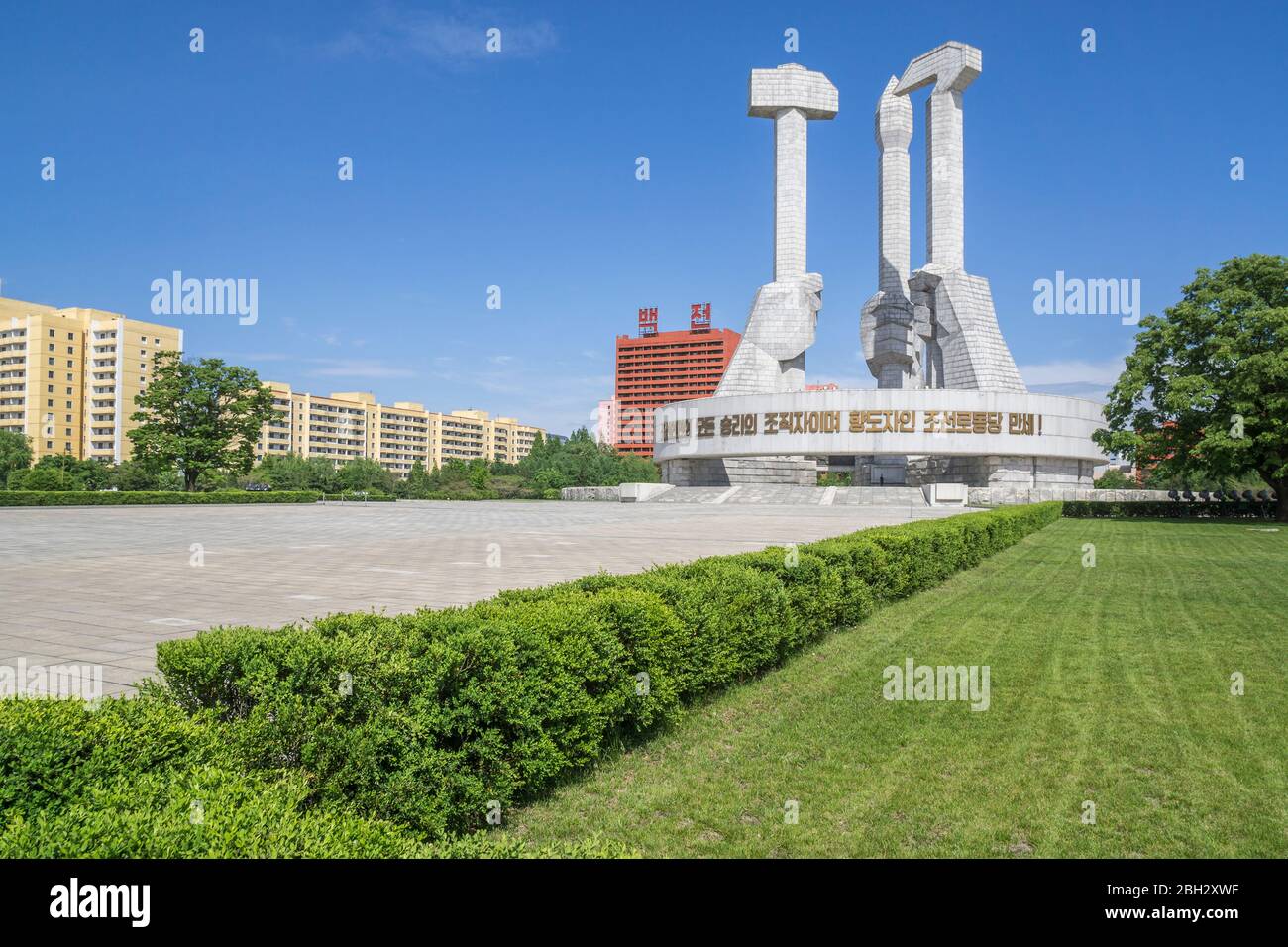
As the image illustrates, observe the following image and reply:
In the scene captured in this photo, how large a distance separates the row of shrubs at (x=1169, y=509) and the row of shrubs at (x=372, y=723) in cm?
3783

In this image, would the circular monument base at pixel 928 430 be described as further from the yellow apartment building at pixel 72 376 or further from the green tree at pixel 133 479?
the yellow apartment building at pixel 72 376

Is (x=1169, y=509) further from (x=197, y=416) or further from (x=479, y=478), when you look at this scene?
(x=479, y=478)

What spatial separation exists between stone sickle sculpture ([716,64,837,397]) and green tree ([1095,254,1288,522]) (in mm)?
22587

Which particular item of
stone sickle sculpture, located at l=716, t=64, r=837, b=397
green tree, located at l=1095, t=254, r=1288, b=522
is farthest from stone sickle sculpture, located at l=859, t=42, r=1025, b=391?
green tree, located at l=1095, t=254, r=1288, b=522

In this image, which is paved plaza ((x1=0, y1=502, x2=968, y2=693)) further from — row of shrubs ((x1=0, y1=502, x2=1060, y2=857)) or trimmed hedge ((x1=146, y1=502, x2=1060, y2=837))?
row of shrubs ((x1=0, y1=502, x2=1060, y2=857))

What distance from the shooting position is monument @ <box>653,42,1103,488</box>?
48.7 metres

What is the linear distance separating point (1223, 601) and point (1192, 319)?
91.1ft

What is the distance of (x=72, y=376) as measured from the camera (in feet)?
290

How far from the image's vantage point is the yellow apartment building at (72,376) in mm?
86125

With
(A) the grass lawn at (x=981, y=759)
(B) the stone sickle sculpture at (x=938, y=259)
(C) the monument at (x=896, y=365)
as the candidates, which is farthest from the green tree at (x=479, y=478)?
(A) the grass lawn at (x=981, y=759)
